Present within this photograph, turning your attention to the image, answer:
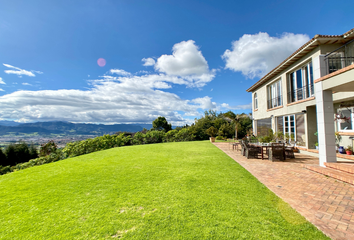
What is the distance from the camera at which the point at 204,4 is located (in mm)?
12641

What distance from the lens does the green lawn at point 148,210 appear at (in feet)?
9.04

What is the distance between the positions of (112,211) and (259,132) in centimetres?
1786

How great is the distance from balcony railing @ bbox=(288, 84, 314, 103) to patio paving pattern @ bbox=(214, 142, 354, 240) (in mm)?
6274

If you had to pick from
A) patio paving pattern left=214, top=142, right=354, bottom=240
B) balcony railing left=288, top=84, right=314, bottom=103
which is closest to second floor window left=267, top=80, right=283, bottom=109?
balcony railing left=288, top=84, right=314, bottom=103

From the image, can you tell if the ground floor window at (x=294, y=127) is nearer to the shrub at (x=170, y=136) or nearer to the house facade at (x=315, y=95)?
the house facade at (x=315, y=95)

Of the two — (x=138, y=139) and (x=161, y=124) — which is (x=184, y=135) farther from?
(x=161, y=124)

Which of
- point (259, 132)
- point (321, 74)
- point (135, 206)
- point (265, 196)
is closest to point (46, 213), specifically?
point (135, 206)

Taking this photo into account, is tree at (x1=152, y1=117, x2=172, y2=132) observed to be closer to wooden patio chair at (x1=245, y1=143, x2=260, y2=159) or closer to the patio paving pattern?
wooden patio chair at (x1=245, y1=143, x2=260, y2=159)

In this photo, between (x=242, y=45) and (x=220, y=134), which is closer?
(x=242, y=45)

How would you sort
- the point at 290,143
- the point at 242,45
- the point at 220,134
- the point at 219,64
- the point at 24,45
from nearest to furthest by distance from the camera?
1. the point at 290,143
2. the point at 24,45
3. the point at 242,45
4. the point at 219,64
5. the point at 220,134

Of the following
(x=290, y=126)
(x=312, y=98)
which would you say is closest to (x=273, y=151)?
(x=312, y=98)

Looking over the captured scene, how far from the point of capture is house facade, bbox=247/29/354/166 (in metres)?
6.39

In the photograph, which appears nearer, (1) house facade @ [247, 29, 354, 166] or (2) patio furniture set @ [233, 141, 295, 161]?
(1) house facade @ [247, 29, 354, 166]

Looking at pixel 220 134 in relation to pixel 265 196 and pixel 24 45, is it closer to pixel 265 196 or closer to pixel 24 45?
pixel 265 196
